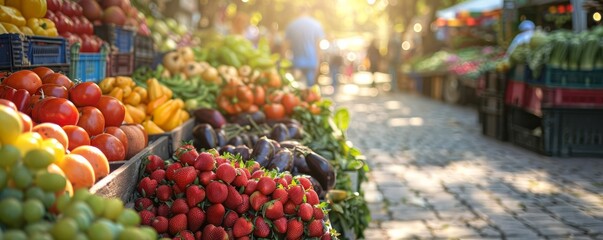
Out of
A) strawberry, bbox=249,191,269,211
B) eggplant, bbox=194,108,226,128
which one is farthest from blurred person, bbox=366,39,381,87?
strawberry, bbox=249,191,269,211

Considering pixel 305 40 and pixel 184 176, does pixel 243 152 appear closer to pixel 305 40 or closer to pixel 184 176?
pixel 184 176

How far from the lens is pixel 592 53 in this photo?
831 cm

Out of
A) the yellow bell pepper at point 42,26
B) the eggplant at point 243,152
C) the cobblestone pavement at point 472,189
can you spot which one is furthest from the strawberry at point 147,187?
the cobblestone pavement at point 472,189

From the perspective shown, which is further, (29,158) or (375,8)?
(375,8)

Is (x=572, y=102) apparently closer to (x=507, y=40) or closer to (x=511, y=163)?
(x=511, y=163)

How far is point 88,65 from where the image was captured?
16.2ft

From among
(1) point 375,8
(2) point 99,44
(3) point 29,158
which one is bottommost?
(3) point 29,158

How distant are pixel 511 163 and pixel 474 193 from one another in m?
1.96

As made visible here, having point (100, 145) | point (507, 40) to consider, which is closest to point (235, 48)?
point (100, 145)

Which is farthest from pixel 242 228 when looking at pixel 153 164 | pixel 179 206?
pixel 153 164

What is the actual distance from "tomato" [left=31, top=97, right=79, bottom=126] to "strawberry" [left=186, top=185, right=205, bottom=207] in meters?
0.63

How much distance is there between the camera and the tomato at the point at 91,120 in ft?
10.4

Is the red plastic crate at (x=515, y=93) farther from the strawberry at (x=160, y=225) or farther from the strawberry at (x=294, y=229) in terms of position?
the strawberry at (x=160, y=225)

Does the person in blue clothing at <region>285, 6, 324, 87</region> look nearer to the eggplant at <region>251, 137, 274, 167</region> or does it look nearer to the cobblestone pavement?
the cobblestone pavement
